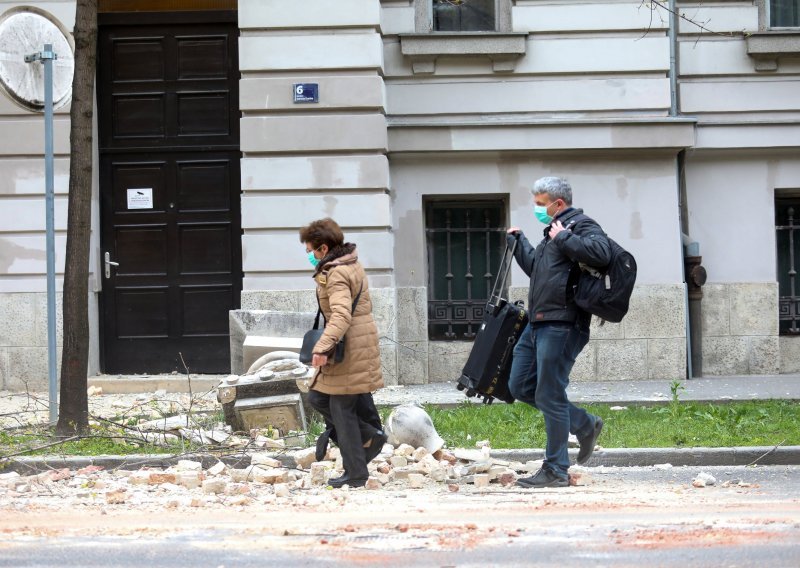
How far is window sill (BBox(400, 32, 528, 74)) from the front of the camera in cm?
1299

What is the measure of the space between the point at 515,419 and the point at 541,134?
4.05 m

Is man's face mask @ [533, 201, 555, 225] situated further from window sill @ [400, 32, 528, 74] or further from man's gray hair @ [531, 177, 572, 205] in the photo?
window sill @ [400, 32, 528, 74]

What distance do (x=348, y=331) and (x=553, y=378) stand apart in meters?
1.23

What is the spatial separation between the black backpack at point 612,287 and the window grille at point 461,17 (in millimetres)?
6784

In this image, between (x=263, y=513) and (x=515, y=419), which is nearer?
(x=263, y=513)

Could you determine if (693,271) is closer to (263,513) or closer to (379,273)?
(379,273)

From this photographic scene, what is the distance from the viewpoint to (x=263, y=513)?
6.51 meters

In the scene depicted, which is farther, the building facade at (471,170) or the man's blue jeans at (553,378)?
the building facade at (471,170)

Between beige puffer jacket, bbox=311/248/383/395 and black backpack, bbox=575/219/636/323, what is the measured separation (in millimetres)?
1285

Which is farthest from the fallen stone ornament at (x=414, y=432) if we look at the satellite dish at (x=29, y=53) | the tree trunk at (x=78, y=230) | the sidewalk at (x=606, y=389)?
the satellite dish at (x=29, y=53)

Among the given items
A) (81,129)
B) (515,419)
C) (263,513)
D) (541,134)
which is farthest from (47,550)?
(541,134)

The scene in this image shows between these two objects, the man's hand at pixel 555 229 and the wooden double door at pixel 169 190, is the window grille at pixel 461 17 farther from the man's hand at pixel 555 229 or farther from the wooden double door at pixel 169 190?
the man's hand at pixel 555 229

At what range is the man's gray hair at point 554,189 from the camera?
293 inches

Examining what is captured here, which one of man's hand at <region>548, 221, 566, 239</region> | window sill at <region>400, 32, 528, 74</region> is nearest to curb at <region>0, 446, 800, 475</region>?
man's hand at <region>548, 221, 566, 239</region>
